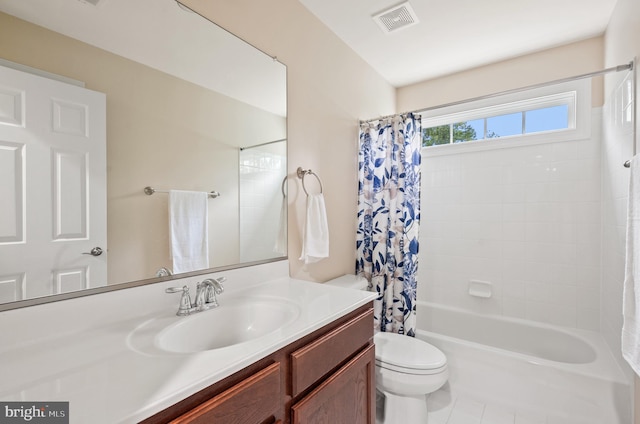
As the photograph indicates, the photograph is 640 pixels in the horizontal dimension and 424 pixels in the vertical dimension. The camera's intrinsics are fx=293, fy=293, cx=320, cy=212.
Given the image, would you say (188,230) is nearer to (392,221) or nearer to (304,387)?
(304,387)

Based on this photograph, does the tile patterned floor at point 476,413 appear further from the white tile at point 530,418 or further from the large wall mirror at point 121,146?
the large wall mirror at point 121,146

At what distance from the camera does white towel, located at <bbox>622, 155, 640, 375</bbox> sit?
1.08 m

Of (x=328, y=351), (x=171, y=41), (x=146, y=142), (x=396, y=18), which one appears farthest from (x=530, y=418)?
(x=171, y=41)

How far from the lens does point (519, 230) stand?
2406 mm

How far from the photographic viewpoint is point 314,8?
1775 mm

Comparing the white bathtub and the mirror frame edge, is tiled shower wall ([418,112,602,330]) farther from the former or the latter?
the mirror frame edge

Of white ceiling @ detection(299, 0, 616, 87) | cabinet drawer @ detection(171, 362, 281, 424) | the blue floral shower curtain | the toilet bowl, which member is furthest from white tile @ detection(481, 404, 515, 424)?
white ceiling @ detection(299, 0, 616, 87)

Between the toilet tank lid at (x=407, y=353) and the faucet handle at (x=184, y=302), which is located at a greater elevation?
the faucet handle at (x=184, y=302)

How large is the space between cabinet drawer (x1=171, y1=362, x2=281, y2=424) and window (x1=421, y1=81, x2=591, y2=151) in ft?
7.77

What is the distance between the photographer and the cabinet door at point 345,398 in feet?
2.97

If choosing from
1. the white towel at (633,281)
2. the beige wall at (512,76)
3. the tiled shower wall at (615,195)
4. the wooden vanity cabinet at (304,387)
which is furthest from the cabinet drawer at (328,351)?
the beige wall at (512,76)

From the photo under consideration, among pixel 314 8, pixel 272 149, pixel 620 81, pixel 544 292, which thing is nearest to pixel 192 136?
pixel 272 149

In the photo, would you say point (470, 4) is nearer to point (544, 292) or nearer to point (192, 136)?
point (192, 136)

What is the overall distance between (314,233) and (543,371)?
151 cm
